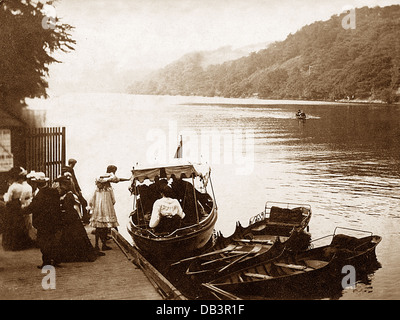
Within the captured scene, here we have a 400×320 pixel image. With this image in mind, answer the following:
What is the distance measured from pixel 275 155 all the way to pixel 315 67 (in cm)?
4544

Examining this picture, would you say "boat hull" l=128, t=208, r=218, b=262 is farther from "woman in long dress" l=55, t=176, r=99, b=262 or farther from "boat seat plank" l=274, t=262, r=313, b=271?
→ "woman in long dress" l=55, t=176, r=99, b=262

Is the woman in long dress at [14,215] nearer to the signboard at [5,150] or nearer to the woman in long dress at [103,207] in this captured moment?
the woman in long dress at [103,207]

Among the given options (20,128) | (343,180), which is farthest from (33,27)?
(343,180)

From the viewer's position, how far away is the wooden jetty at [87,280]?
7449mm

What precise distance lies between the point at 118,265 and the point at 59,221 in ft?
4.95

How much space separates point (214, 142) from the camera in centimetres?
5172

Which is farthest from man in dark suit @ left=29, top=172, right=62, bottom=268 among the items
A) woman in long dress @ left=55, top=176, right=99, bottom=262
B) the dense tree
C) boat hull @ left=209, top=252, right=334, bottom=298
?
the dense tree

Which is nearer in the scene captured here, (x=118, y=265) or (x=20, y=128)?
(x=118, y=265)

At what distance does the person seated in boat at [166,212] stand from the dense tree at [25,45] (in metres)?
6.00

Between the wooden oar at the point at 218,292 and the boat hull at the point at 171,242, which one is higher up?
the boat hull at the point at 171,242

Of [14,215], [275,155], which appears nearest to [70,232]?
[14,215]

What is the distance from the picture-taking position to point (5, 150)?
11.9 metres

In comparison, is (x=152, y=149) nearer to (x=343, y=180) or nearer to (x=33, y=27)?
(x=343, y=180)

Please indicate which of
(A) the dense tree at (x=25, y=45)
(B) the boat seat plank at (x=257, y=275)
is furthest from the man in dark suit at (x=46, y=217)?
(A) the dense tree at (x=25, y=45)
